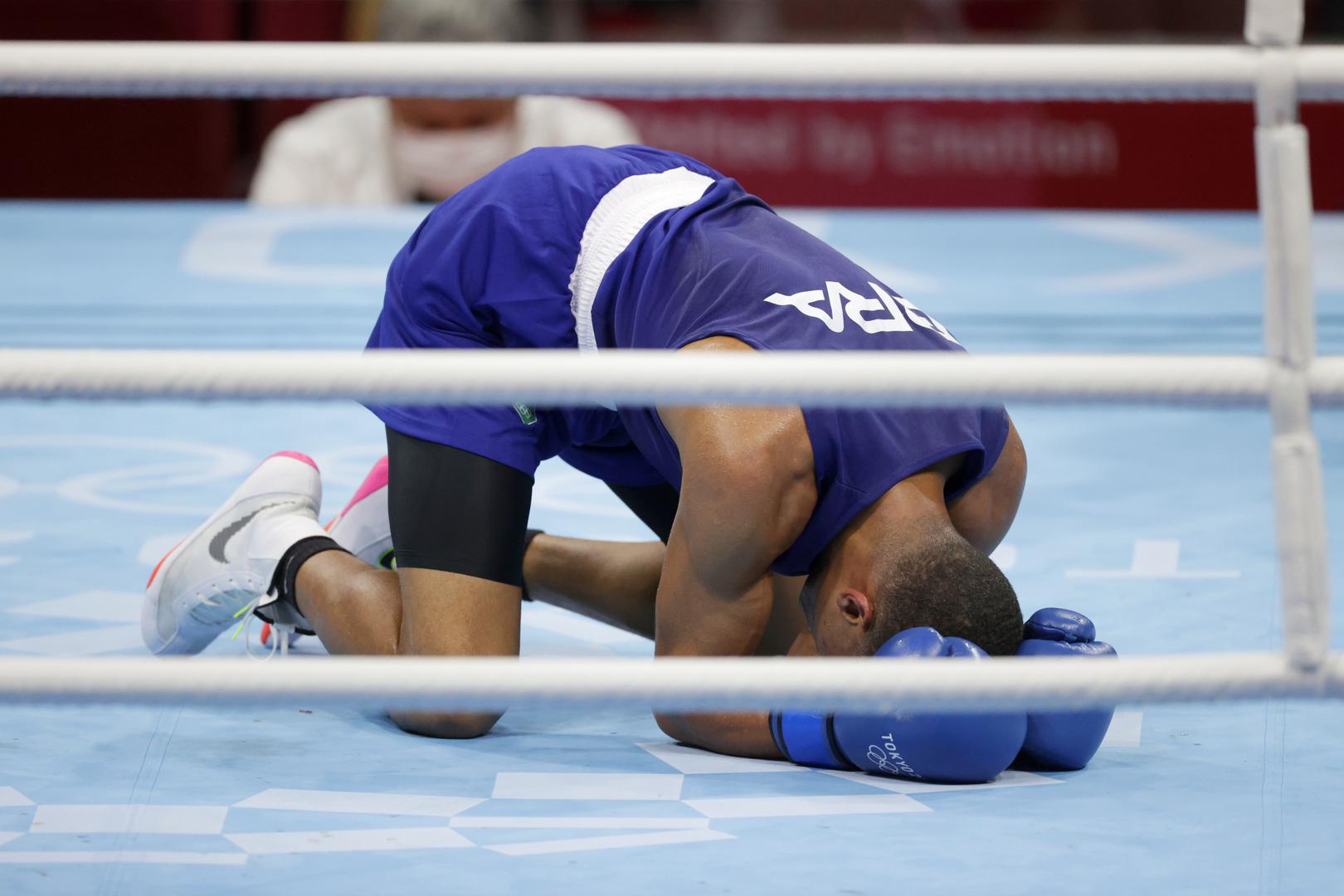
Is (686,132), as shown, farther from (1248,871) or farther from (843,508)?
(1248,871)

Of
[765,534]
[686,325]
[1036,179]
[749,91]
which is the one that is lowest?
[1036,179]

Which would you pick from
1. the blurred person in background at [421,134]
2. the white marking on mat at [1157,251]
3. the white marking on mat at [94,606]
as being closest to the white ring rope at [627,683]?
A: the white marking on mat at [94,606]

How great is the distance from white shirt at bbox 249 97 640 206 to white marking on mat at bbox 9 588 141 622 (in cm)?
357

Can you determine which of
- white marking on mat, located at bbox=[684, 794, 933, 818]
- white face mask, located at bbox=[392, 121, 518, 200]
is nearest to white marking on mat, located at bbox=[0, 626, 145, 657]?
white marking on mat, located at bbox=[684, 794, 933, 818]

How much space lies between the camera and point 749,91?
120 centimetres

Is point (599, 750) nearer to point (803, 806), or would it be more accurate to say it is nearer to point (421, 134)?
point (803, 806)

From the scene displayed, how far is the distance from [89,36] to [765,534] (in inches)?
226

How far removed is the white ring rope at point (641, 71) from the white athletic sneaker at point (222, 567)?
1.10 m

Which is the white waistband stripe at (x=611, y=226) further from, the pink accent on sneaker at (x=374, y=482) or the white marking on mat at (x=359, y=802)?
the white marking on mat at (x=359, y=802)

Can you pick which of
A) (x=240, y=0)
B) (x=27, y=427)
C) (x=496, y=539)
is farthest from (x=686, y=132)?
(x=496, y=539)

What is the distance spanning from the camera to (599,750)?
1899 millimetres

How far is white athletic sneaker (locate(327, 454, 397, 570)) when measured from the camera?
2393mm

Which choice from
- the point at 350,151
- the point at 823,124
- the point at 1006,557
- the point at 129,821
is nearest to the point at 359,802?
the point at 129,821

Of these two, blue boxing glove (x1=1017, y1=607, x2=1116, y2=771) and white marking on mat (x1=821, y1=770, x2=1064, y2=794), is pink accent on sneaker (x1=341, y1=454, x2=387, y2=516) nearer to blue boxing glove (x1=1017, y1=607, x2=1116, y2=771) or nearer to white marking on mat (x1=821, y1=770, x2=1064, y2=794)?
white marking on mat (x1=821, y1=770, x2=1064, y2=794)
